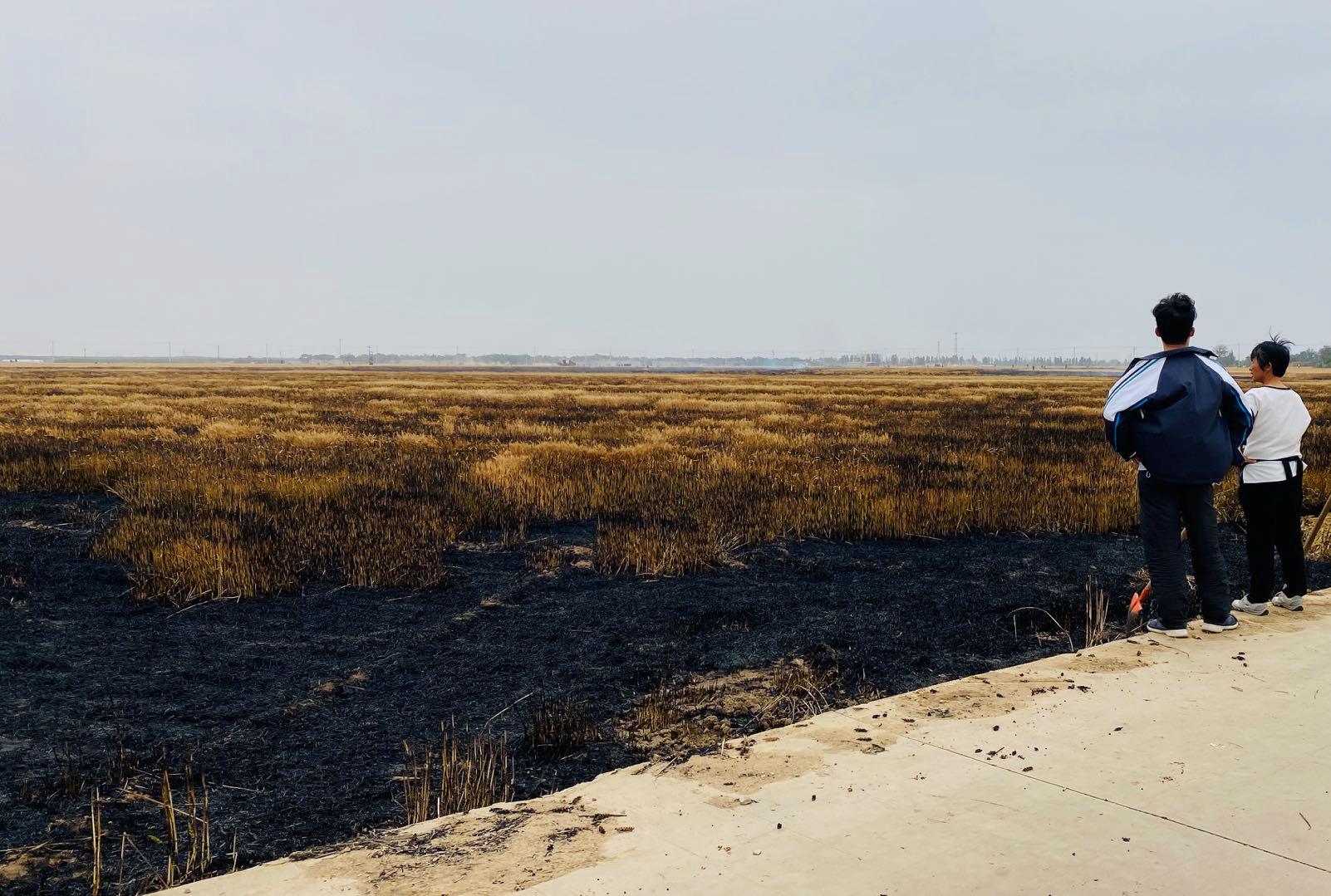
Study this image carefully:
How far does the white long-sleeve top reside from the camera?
21.0ft

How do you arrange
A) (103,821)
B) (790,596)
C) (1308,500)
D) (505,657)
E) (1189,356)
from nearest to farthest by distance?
(103,821) < (1189,356) < (505,657) < (790,596) < (1308,500)

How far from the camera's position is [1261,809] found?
344cm

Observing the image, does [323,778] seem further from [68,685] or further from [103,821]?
[68,685]

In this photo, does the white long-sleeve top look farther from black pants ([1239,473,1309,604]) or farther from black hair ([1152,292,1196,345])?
black hair ([1152,292,1196,345])

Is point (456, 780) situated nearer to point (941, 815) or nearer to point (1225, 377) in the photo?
point (941, 815)

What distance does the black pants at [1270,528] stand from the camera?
651cm

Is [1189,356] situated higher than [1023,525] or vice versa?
[1189,356]

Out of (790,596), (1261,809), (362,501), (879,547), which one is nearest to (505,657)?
(790,596)

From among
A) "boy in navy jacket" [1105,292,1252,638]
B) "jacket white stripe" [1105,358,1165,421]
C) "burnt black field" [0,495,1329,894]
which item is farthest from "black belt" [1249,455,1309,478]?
"burnt black field" [0,495,1329,894]

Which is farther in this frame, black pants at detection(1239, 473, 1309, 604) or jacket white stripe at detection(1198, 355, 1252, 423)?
black pants at detection(1239, 473, 1309, 604)

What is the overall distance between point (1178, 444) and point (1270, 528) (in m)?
1.30

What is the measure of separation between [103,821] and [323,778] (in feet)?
2.86

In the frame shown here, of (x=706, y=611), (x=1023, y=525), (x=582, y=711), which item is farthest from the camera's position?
(x=1023, y=525)

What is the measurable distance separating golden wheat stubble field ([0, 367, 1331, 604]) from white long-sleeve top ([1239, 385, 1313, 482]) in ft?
15.9
